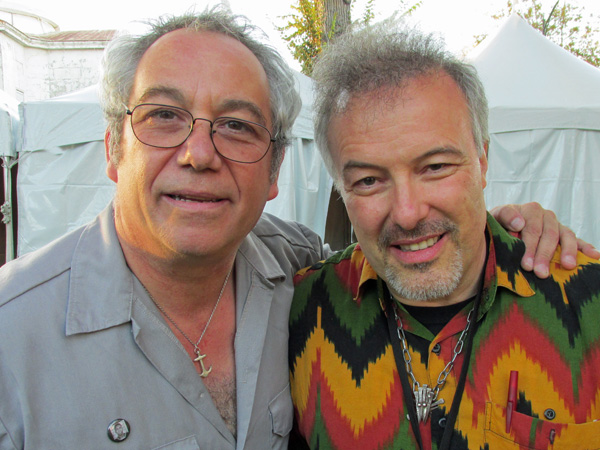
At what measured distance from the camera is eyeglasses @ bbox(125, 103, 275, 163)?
5.20 feet

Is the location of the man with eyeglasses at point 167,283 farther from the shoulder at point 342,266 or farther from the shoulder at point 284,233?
the shoulder at point 284,233

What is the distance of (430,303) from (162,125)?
4.16 ft

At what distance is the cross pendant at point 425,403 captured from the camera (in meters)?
1.52

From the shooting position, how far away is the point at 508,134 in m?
5.69

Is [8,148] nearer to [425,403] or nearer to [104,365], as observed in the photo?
[104,365]

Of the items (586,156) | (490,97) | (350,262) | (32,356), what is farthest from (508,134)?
(32,356)

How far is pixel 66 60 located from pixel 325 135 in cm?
2135

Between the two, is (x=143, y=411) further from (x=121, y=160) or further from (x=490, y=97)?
(x=490, y=97)

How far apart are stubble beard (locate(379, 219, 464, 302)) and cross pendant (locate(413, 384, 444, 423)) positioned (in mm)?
333

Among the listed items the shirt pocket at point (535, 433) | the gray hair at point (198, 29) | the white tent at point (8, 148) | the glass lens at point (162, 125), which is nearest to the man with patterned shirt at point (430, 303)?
the shirt pocket at point (535, 433)

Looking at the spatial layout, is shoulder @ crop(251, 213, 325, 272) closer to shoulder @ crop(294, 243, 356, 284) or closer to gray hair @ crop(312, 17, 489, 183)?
shoulder @ crop(294, 243, 356, 284)

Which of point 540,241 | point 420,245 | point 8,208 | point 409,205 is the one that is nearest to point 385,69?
point 409,205

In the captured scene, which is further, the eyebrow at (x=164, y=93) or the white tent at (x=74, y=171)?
the white tent at (x=74, y=171)

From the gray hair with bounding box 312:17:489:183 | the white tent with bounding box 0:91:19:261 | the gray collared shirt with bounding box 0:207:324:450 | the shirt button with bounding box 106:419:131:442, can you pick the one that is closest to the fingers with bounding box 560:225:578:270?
the gray hair with bounding box 312:17:489:183
